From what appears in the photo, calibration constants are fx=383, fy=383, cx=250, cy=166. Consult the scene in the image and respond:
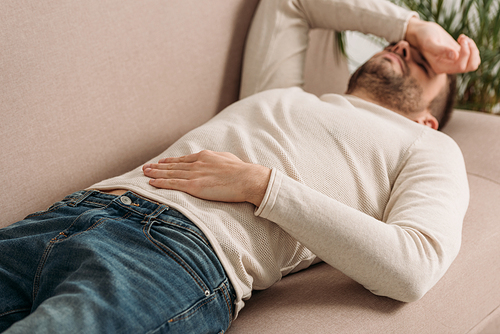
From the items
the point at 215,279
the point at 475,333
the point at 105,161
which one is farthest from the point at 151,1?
the point at 475,333

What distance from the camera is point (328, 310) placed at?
80 cm

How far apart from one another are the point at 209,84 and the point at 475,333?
1.07 meters

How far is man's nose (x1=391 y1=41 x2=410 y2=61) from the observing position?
4.24ft

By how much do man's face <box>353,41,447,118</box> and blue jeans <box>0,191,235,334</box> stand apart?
2.72 feet

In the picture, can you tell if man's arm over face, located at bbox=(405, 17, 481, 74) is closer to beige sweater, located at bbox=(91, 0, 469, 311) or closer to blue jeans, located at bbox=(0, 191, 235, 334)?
beige sweater, located at bbox=(91, 0, 469, 311)

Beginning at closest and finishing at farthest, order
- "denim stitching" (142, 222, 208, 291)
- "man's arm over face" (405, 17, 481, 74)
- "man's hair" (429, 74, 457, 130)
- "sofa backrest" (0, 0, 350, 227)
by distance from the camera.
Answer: "denim stitching" (142, 222, 208, 291) < "sofa backrest" (0, 0, 350, 227) < "man's arm over face" (405, 17, 481, 74) < "man's hair" (429, 74, 457, 130)

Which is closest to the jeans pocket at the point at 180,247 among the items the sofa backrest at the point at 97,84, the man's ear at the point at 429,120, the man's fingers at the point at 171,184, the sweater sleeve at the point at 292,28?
the man's fingers at the point at 171,184

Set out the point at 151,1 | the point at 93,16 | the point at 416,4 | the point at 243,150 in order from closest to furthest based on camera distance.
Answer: the point at 243,150
the point at 93,16
the point at 151,1
the point at 416,4

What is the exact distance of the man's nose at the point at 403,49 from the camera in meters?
1.29

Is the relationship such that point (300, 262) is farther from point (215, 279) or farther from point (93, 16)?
point (93, 16)

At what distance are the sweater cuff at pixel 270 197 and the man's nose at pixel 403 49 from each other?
2.58 feet

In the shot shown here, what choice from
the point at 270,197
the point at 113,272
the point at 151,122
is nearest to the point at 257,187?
the point at 270,197

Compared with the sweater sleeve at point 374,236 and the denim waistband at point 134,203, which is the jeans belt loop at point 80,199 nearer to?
the denim waistband at point 134,203

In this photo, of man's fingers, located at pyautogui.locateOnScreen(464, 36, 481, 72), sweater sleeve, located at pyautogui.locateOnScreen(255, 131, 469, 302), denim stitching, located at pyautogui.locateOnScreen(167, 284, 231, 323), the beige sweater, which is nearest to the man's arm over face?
man's fingers, located at pyautogui.locateOnScreen(464, 36, 481, 72)
